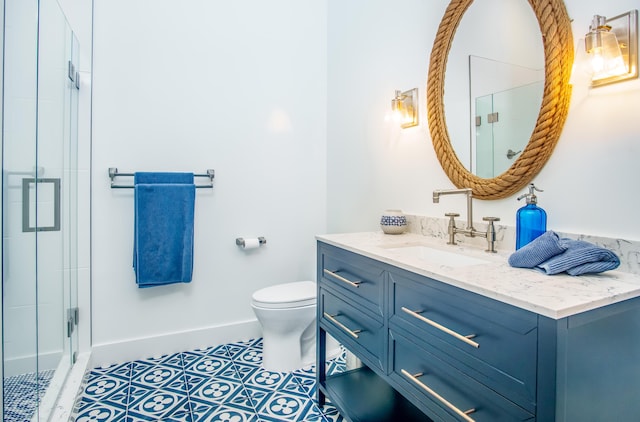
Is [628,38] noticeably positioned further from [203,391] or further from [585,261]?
[203,391]

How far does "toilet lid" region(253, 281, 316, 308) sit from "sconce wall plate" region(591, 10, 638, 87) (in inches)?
64.2

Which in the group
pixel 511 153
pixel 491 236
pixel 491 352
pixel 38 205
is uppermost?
pixel 511 153

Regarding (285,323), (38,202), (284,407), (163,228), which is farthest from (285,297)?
(38,202)

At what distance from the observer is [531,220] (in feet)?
4.01

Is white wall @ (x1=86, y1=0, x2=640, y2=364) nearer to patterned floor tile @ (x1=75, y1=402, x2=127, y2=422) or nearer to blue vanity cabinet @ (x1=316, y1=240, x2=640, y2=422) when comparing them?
patterned floor tile @ (x1=75, y1=402, x2=127, y2=422)

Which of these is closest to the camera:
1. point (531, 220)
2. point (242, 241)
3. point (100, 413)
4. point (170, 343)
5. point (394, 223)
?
point (531, 220)

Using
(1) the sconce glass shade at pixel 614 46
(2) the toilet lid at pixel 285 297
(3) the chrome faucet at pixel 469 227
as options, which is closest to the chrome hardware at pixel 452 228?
(3) the chrome faucet at pixel 469 227

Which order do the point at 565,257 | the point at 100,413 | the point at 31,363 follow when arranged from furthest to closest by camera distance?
1. the point at 100,413
2. the point at 31,363
3. the point at 565,257

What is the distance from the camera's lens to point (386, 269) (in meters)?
1.25

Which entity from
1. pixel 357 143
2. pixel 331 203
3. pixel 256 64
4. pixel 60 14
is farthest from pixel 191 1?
pixel 331 203

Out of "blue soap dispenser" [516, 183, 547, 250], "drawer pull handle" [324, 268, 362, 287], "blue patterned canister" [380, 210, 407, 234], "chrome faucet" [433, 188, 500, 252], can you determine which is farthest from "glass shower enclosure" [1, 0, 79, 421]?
"blue soap dispenser" [516, 183, 547, 250]

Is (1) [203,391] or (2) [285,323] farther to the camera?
(2) [285,323]

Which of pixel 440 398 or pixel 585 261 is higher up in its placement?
pixel 585 261

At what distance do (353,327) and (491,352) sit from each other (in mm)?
668
